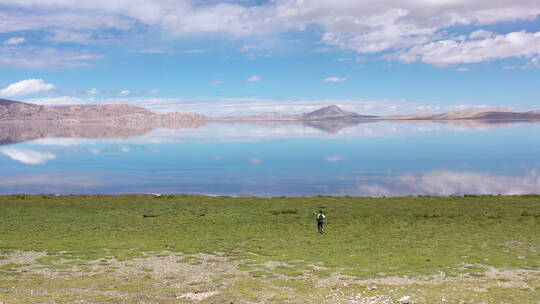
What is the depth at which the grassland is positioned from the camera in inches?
774

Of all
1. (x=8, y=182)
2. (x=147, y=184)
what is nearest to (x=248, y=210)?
(x=147, y=184)

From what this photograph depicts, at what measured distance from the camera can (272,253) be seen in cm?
2897

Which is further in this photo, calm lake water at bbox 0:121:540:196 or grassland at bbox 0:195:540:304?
calm lake water at bbox 0:121:540:196

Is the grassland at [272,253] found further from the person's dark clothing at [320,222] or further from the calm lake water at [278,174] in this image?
the calm lake water at [278,174]

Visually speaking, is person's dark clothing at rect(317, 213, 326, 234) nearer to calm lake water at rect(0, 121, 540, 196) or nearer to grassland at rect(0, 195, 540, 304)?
grassland at rect(0, 195, 540, 304)

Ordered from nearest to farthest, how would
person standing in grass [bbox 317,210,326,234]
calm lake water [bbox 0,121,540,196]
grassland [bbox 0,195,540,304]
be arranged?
grassland [bbox 0,195,540,304], person standing in grass [bbox 317,210,326,234], calm lake water [bbox 0,121,540,196]

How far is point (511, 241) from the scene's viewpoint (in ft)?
104

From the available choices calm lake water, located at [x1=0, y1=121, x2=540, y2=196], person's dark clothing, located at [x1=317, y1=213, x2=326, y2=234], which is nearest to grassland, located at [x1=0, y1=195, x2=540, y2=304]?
person's dark clothing, located at [x1=317, y1=213, x2=326, y2=234]

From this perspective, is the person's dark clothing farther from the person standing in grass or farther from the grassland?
the grassland

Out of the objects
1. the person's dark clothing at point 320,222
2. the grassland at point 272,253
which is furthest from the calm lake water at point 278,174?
the person's dark clothing at point 320,222

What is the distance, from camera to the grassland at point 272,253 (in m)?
19.7

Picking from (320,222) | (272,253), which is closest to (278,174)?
(320,222)

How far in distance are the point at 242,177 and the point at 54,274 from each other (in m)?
82.0

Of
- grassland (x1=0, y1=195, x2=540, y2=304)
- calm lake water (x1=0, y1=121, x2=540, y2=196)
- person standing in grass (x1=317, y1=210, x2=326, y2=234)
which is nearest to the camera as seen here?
grassland (x1=0, y1=195, x2=540, y2=304)
